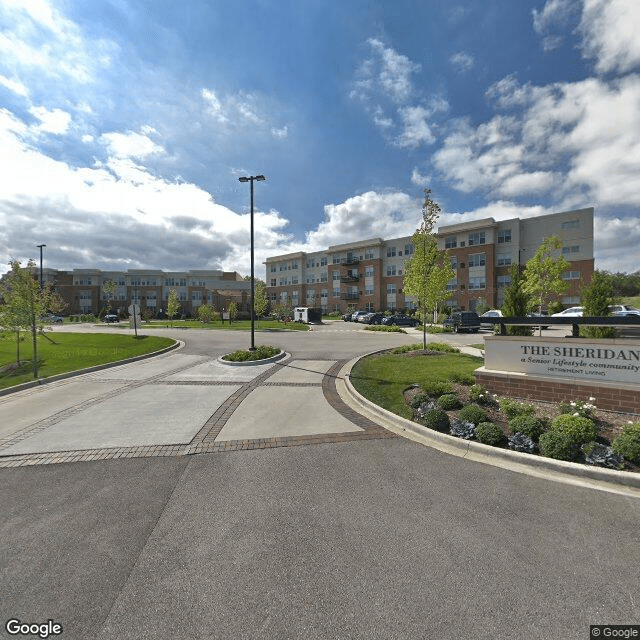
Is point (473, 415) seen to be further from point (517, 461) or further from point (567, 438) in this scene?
point (567, 438)

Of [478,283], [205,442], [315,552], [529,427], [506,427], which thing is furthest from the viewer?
[478,283]

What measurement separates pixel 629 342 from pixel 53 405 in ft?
43.5

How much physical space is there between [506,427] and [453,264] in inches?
1870

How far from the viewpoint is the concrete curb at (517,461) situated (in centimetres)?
401

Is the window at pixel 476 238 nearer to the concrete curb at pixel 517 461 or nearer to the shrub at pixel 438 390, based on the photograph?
the shrub at pixel 438 390

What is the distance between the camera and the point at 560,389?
664 cm

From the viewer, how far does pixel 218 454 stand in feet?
16.7

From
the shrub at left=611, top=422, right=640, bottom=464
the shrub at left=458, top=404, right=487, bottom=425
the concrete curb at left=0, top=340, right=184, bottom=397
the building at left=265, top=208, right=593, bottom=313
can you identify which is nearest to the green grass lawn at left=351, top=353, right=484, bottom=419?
the shrub at left=458, top=404, right=487, bottom=425

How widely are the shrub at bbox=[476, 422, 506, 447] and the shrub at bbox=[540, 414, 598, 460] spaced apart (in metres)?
0.56

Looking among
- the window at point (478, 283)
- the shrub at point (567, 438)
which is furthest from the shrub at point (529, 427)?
the window at point (478, 283)

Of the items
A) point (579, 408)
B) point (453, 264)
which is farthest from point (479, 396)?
point (453, 264)

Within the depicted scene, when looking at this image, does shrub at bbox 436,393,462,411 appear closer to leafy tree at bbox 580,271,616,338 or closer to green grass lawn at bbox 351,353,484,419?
green grass lawn at bbox 351,353,484,419

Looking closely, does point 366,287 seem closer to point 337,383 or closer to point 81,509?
point 337,383

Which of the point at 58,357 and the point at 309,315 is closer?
the point at 58,357
